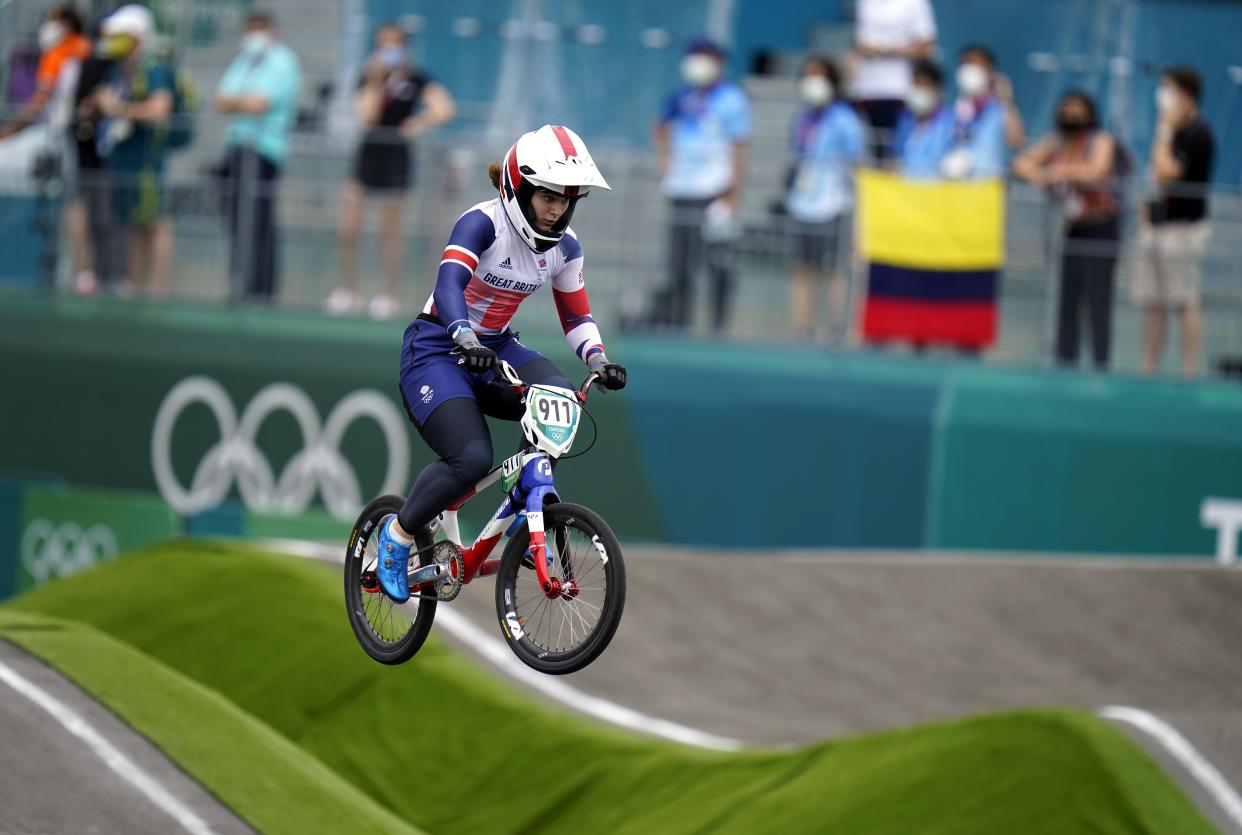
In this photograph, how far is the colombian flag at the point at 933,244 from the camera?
17969 millimetres

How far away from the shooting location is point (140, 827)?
11.7m

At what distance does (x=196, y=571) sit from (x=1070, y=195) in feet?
27.8

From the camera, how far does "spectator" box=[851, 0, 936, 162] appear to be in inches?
740

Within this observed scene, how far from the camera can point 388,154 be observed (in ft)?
61.1

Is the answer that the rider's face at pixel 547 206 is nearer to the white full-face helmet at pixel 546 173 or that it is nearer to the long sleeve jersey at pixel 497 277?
the white full-face helmet at pixel 546 173

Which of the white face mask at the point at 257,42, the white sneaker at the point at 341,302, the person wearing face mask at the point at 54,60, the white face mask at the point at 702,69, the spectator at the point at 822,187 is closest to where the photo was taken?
the white face mask at the point at 702,69

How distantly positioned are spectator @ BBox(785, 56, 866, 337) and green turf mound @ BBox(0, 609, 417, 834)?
698cm

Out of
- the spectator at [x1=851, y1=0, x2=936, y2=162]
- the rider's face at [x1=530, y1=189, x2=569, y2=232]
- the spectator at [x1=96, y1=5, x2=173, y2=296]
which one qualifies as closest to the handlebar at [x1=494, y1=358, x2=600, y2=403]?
the rider's face at [x1=530, y1=189, x2=569, y2=232]

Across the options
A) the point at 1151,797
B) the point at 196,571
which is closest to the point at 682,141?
the point at 196,571

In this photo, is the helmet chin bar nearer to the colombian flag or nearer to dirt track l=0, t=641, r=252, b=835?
dirt track l=0, t=641, r=252, b=835

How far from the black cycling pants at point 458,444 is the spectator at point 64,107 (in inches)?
448

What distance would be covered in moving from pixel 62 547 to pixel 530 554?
500 inches

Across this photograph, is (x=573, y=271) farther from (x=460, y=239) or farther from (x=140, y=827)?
(x=140, y=827)

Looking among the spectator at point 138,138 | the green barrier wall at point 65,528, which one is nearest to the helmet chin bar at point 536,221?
the spectator at point 138,138
